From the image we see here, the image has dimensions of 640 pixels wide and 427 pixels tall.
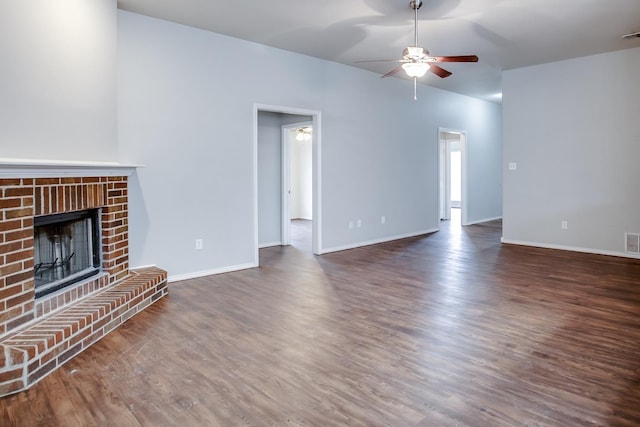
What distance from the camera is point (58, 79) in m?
3.07

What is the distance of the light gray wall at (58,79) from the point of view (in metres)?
2.68

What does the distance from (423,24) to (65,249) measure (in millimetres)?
4038

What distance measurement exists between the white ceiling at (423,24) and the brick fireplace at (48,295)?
198 centimetres

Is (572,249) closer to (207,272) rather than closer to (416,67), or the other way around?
(416,67)

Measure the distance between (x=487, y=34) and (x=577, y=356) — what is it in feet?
12.1

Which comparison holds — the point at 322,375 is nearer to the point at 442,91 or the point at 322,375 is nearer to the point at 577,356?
the point at 577,356

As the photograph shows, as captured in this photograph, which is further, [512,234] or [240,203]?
[512,234]

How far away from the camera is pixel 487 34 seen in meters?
4.89

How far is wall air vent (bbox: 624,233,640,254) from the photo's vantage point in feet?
18.5

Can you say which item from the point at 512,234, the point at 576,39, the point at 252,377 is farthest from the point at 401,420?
the point at 512,234

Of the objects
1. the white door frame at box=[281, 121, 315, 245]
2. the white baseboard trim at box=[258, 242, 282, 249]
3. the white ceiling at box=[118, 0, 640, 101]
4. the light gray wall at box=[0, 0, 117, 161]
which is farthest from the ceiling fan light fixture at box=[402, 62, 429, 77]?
the white baseboard trim at box=[258, 242, 282, 249]

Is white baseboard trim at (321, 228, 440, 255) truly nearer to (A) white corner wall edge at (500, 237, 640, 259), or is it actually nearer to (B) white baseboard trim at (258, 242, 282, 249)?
(B) white baseboard trim at (258, 242, 282, 249)

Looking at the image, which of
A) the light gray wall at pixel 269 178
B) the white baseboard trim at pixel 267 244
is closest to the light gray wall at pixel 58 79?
the light gray wall at pixel 269 178

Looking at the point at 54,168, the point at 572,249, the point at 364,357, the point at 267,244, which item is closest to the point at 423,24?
the point at 364,357
